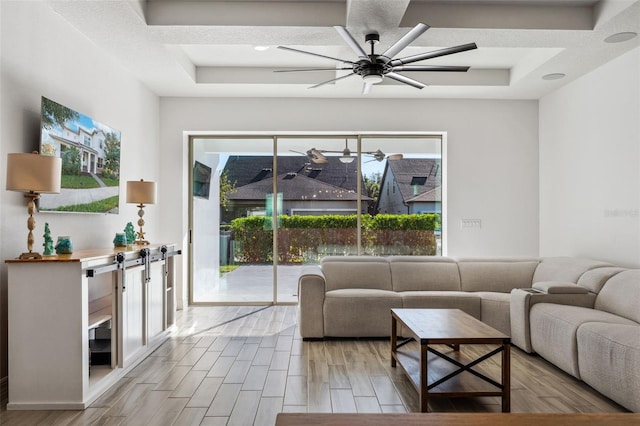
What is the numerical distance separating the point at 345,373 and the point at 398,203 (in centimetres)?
334

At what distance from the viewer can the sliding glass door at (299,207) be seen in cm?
650

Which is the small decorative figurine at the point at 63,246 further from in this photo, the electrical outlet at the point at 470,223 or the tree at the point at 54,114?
the electrical outlet at the point at 470,223

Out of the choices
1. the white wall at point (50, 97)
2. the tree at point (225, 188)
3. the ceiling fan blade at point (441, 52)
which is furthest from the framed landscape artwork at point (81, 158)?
the ceiling fan blade at point (441, 52)

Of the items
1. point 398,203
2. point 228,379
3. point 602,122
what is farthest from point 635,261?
point 228,379

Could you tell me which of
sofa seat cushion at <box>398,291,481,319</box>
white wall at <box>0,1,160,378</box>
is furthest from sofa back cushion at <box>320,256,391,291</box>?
white wall at <box>0,1,160,378</box>

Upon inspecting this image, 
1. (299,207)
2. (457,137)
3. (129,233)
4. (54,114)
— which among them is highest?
(457,137)

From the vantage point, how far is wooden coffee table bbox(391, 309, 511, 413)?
2.81 meters

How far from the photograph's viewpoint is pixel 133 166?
5.30 m

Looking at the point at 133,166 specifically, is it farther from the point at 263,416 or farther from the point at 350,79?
the point at 263,416

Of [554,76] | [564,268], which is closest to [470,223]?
[564,268]

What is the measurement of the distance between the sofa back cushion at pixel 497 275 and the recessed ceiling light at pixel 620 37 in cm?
241

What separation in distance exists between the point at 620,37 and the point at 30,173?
4824 millimetres

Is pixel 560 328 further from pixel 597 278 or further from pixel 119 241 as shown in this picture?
pixel 119 241

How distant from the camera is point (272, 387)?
3297 mm
